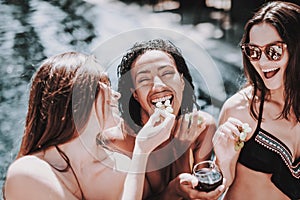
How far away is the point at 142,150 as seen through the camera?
136 centimetres

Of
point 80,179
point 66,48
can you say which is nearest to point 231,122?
point 80,179

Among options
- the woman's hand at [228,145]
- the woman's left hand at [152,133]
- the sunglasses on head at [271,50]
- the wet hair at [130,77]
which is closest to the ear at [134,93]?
the wet hair at [130,77]

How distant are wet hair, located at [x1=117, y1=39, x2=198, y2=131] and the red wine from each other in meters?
0.25

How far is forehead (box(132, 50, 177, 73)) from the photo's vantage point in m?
1.44

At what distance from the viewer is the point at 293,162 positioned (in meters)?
1.54

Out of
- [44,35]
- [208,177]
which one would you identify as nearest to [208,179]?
[208,177]

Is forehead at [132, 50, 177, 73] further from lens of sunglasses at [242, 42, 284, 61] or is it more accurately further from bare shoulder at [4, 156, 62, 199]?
bare shoulder at [4, 156, 62, 199]

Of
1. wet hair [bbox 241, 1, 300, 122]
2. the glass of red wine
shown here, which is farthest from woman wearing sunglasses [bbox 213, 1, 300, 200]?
the glass of red wine

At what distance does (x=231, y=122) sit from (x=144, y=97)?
0.95ft

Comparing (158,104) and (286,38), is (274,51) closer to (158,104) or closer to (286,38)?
(286,38)

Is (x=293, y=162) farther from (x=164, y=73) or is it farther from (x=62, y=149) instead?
(x=62, y=149)

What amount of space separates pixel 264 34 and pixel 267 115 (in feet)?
0.96

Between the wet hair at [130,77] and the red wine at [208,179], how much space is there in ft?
0.82

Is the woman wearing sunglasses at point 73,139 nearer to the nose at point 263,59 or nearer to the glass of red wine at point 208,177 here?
the glass of red wine at point 208,177
